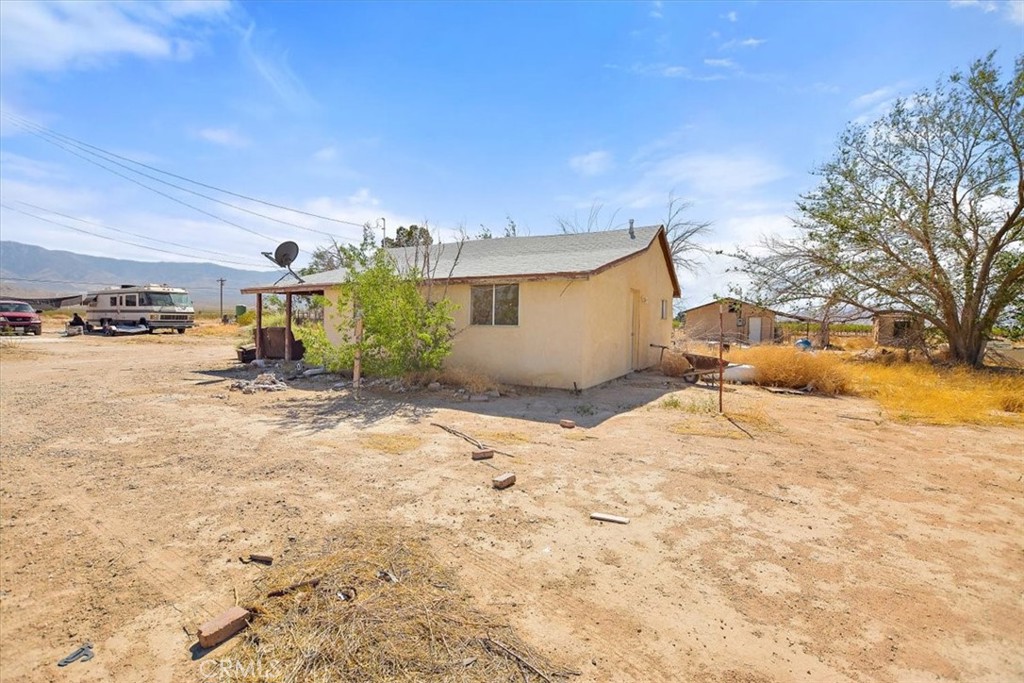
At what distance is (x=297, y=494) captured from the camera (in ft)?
15.3

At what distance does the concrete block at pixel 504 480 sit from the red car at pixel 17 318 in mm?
33427

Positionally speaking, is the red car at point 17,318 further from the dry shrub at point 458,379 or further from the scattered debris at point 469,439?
the scattered debris at point 469,439

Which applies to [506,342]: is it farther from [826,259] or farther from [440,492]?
[826,259]

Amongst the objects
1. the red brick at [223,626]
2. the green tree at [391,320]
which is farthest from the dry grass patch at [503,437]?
the red brick at [223,626]

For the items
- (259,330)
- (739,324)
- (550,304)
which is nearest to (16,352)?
(259,330)

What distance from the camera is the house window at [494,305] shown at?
11.3 meters

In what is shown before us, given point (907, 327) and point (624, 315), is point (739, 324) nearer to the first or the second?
point (907, 327)

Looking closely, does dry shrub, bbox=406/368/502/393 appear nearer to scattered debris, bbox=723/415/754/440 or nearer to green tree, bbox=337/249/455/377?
green tree, bbox=337/249/455/377

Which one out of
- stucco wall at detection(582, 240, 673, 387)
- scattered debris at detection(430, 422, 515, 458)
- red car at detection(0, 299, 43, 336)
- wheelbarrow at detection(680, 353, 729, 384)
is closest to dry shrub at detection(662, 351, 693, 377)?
wheelbarrow at detection(680, 353, 729, 384)

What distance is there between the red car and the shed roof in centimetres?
2000

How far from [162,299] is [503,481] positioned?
30946mm

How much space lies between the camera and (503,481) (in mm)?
4910

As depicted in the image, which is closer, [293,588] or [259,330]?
[293,588]

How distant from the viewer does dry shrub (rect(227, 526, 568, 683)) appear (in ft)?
7.95
